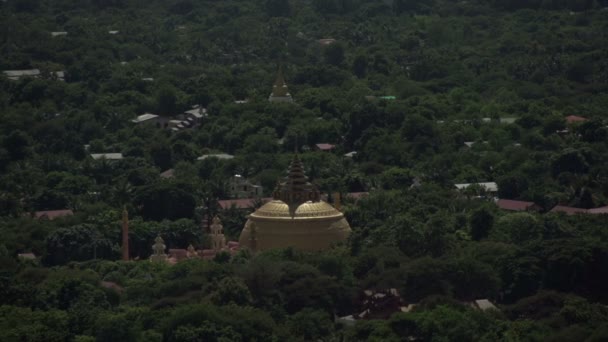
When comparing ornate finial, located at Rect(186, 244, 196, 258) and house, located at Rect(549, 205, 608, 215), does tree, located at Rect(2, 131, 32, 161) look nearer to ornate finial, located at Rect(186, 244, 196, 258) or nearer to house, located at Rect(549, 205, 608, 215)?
house, located at Rect(549, 205, 608, 215)

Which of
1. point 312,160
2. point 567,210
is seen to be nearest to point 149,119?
point 312,160

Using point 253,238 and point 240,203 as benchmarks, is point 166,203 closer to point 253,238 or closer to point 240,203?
point 240,203

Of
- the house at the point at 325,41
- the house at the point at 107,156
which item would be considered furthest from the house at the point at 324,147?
the house at the point at 325,41

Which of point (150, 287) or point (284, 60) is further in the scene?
point (284, 60)

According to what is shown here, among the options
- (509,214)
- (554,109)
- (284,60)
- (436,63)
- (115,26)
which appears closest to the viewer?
(509,214)

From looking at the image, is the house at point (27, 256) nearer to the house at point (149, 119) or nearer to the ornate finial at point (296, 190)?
the ornate finial at point (296, 190)

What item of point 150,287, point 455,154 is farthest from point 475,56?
point 150,287

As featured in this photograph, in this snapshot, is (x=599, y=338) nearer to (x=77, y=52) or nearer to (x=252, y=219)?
(x=252, y=219)

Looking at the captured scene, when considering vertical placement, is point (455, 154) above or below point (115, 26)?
above
